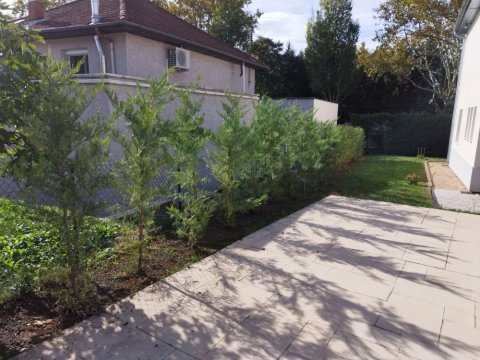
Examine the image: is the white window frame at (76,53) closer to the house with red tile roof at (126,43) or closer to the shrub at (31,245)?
the house with red tile roof at (126,43)

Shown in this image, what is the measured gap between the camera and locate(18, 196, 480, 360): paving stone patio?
2670 mm

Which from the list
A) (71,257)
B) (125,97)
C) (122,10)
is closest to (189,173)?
(125,97)

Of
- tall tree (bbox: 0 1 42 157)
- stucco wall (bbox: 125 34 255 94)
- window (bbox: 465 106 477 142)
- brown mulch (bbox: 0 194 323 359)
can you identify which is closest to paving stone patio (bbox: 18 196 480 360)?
brown mulch (bbox: 0 194 323 359)

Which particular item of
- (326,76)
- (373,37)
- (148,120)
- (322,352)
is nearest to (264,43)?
(326,76)

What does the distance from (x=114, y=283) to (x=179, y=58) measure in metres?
9.92

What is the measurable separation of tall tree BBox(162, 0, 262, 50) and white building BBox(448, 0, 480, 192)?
1438 cm

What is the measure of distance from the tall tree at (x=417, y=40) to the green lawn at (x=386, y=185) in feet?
27.4

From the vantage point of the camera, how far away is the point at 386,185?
958cm

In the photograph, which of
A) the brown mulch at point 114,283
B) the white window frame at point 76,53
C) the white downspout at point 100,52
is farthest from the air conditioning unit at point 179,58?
the brown mulch at point 114,283

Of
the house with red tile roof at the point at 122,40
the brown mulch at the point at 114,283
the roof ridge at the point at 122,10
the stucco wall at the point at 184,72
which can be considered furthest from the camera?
the stucco wall at the point at 184,72

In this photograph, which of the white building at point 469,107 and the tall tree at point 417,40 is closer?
the white building at point 469,107

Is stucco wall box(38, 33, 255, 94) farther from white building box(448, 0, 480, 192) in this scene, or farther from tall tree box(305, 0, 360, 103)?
tall tree box(305, 0, 360, 103)

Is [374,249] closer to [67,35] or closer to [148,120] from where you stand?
[148,120]

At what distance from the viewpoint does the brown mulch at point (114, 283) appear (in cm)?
280
